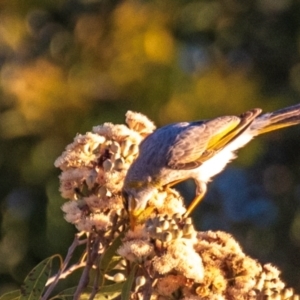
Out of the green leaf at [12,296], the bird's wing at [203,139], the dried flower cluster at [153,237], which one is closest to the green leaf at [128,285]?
the dried flower cluster at [153,237]

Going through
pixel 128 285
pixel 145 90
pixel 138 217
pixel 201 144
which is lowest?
pixel 128 285

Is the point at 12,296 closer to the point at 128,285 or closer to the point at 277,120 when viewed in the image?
the point at 128,285

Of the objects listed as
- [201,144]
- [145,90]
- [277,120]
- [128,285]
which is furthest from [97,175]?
[145,90]

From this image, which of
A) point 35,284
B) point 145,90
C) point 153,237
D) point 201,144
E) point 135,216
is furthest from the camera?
point 145,90

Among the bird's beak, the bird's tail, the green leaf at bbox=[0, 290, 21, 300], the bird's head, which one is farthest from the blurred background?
the bird's beak

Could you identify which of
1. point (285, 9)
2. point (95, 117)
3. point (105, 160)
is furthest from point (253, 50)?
point (105, 160)

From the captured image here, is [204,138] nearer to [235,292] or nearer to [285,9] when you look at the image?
[235,292]
